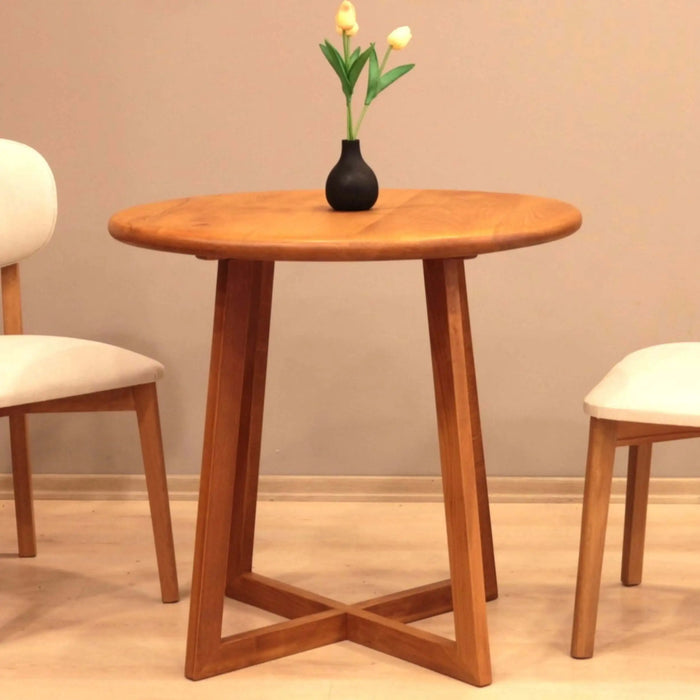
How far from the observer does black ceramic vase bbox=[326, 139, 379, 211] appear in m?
2.21

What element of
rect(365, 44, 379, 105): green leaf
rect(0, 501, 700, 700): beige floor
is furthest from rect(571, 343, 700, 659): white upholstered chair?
rect(365, 44, 379, 105): green leaf

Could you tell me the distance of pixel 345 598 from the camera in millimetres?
2555

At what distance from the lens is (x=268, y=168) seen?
308 centimetres

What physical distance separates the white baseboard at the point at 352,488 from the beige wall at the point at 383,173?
0.11ft

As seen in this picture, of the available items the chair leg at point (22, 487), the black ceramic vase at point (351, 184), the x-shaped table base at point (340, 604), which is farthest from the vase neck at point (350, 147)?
the chair leg at point (22, 487)

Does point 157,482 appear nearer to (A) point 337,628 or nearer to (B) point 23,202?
(A) point 337,628

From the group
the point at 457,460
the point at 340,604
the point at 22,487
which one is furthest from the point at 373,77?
the point at 22,487

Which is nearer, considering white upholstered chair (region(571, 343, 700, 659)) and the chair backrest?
white upholstered chair (region(571, 343, 700, 659))

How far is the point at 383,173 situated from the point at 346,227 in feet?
3.55

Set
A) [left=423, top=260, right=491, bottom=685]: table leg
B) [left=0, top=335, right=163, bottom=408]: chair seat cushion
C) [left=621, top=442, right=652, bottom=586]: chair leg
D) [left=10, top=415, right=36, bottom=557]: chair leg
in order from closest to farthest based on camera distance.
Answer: [left=423, top=260, right=491, bottom=685]: table leg, [left=0, top=335, right=163, bottom=408]: chair seat cushion, [left=621, top=442, right=652, bottom=586]: chair leg, [left=10, top=415, right=36, bottom=557]: chair leg

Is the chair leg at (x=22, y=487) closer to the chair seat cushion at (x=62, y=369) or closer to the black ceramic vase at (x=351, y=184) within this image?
the chair seat cushion at (x=62, y=369)

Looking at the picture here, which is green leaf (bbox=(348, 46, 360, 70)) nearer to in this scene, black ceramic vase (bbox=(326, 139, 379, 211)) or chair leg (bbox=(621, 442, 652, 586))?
black ceramic vase (bbox=(326, 139, 379, 211))

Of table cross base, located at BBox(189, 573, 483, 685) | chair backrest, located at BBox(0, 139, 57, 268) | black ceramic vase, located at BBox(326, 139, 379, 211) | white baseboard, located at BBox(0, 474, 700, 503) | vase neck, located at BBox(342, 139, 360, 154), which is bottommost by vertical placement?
white baseboard, located at BBox(0, 474, 700, 503)

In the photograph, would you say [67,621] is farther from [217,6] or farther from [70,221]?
[217,6]
